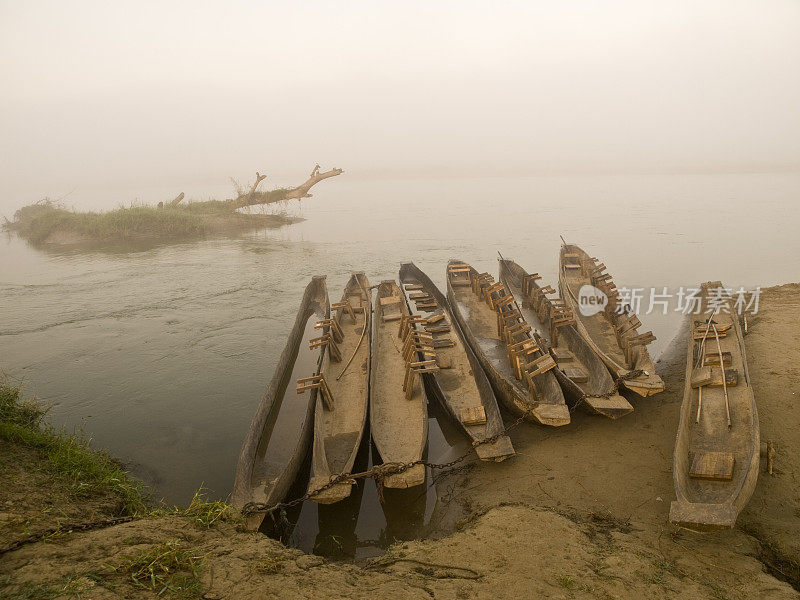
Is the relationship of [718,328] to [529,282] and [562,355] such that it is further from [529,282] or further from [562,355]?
[529,282]

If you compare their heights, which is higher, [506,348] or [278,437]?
[506,348]

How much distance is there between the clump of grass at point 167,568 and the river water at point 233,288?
193cm

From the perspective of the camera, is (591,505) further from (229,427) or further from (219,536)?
(229,427)

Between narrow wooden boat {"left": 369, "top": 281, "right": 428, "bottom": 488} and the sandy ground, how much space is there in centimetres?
74

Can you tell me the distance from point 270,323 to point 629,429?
891cm

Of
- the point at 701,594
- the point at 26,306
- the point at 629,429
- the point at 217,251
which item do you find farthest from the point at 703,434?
the point at 217,251

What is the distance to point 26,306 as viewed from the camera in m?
13.7

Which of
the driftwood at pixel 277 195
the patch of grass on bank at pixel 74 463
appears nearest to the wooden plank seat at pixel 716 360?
the patch of grass on bank at pixel 74 463

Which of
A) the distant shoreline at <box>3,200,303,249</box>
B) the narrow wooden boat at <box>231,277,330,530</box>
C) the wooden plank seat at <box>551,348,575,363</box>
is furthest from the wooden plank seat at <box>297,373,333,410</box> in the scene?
the distant shoreline at <box>3,200,303,249</box>

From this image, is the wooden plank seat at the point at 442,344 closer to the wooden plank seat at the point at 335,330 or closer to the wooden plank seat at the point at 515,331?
the wooden plank seat at the point at 515,331

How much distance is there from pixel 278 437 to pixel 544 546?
4.13 metres

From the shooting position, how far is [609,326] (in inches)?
369

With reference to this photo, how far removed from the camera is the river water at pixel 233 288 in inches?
294

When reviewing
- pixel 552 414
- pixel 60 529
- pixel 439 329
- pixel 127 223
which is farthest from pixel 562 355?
pixel 127 223
